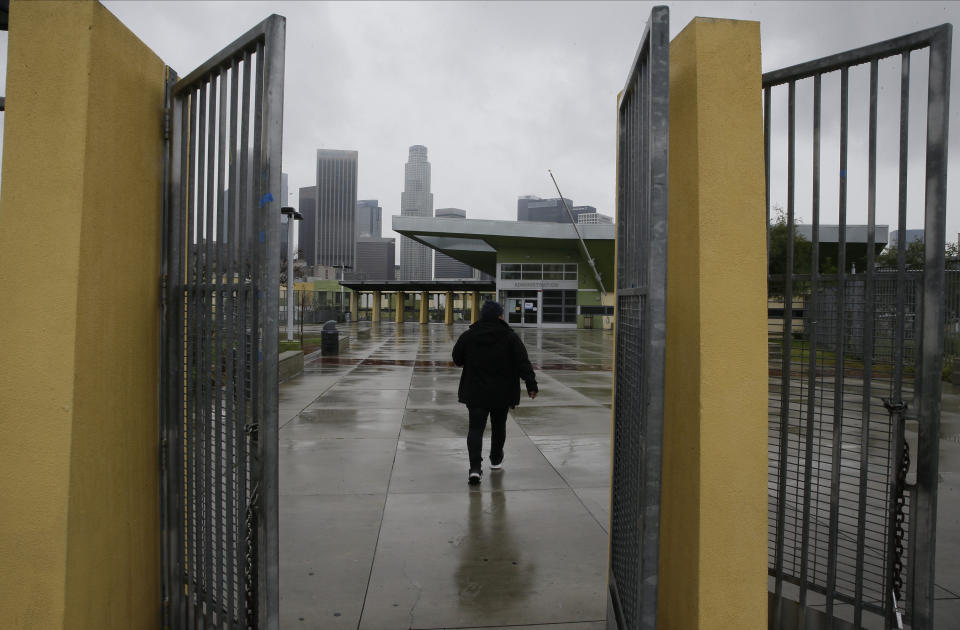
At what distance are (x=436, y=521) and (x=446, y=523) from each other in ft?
0.28

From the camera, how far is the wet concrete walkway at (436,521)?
3379 millimetres

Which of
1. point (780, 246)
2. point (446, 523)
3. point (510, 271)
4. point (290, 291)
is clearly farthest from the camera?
point (510, 271)

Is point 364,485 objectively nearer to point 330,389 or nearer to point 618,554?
point 618,554

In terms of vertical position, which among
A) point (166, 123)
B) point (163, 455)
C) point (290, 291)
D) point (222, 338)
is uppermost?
point (166, 123)

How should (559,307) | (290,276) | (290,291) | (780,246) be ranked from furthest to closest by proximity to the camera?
(559,307), (290,276), (290,291), (780,246)

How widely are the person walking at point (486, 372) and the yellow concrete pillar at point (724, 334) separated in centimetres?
327

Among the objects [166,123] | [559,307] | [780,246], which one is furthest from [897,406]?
[559,307]

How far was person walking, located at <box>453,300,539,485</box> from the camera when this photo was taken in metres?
5.64

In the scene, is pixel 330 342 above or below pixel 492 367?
below

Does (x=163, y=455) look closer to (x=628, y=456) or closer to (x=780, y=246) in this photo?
(x=628, y=456)

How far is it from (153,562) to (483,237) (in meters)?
39.9

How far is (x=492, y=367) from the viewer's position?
571 centimetres

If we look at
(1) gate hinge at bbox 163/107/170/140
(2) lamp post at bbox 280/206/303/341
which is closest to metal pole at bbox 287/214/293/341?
(2) lamp post at bbox 280/206/303/341

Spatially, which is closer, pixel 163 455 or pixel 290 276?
pixel 163 455
